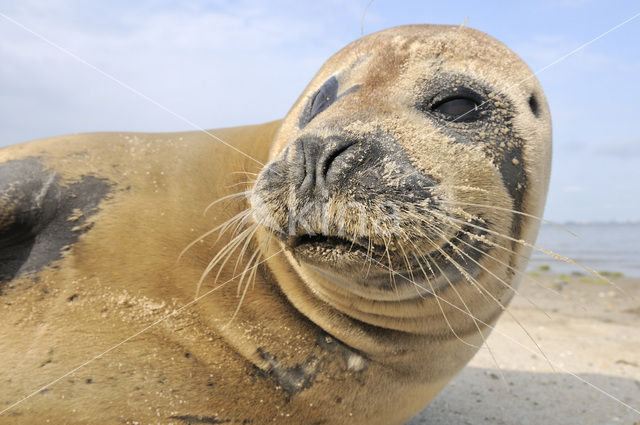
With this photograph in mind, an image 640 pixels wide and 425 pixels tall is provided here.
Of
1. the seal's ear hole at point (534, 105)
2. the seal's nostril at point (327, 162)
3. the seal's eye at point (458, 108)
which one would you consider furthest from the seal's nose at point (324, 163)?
the seal's ear hole at point (534, 105)

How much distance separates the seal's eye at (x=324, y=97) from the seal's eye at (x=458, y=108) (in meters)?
0.42

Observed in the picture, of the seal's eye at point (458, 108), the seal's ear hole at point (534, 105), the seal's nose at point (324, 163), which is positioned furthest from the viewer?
the seal's ear hole at point (534, 105)

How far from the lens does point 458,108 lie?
1957mm

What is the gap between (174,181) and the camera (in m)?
2.47

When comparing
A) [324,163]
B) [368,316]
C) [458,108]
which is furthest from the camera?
[368,316]

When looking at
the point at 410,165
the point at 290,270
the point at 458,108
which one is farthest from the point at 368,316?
the point at 458,108

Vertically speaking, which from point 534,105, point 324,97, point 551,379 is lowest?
point 551,379

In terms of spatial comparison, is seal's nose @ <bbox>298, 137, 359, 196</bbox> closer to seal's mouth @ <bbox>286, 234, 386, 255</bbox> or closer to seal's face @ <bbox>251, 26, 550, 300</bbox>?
seal's face @ <bbox>251, 26, 550, 300</bbox>

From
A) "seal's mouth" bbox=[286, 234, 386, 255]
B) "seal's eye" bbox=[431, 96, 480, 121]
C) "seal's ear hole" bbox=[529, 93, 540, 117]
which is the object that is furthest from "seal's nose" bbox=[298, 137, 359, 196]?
"seal's ear hole" bbox=[529, 93, 540, 117]

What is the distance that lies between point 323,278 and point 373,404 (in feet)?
2.03

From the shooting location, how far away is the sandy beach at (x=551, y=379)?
3207mm

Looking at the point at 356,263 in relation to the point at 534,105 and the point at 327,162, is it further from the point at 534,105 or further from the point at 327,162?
the point at 534,105

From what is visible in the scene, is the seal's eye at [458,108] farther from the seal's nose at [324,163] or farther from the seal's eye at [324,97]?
the seal's nose at [324,163]

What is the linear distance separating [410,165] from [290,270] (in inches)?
30.5
